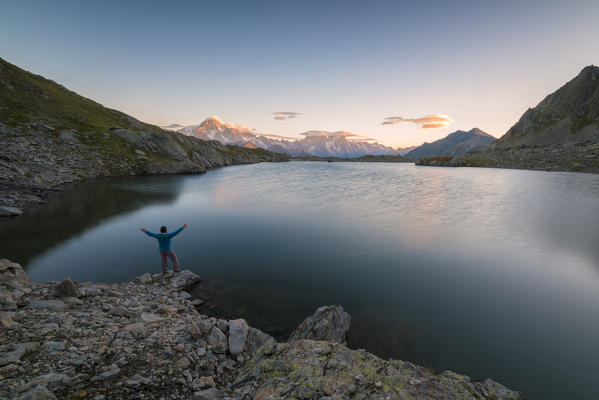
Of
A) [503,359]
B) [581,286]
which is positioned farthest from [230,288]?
[581,286]

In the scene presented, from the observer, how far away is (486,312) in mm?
12961

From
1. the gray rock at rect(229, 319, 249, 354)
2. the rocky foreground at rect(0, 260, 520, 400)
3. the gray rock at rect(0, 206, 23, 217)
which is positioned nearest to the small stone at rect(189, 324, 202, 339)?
the rocky foreground at rect(0, 260, 520, 400)

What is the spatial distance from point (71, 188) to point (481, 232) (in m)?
68.4

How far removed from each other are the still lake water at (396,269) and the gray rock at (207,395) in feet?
17.3

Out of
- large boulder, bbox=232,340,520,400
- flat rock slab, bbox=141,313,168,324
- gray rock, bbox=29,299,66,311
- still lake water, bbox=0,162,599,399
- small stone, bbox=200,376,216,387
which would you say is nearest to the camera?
large boulder, bbox=232,340,520,400

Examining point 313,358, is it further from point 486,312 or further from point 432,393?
point 486,312

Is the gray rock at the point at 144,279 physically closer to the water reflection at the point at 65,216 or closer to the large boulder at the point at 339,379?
the water reflection at the point at 65,216

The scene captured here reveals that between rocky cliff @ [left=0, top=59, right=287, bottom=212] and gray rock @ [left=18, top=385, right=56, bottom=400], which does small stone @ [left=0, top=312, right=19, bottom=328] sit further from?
rocky cliff @ [left=0, top=59, right=287, bottom=212]

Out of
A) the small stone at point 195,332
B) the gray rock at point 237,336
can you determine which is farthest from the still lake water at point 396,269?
the small stone at point 195,332

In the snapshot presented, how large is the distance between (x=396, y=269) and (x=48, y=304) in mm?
19681

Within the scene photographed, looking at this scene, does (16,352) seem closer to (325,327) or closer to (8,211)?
(325,327)

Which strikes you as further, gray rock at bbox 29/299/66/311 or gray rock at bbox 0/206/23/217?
gray rock at bbox 0/206/23/217

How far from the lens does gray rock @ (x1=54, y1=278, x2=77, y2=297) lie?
10.9 m

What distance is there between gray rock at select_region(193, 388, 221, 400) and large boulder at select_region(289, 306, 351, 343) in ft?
14.4
